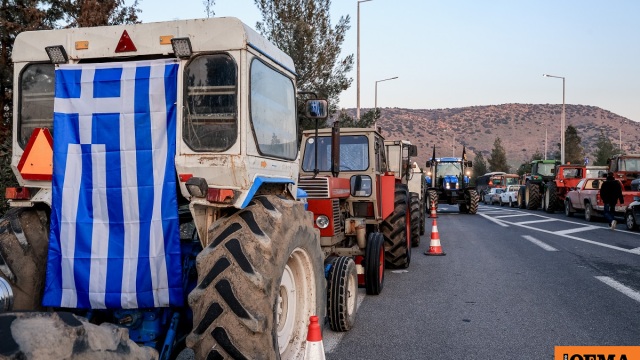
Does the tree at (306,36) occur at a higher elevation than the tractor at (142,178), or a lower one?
higher

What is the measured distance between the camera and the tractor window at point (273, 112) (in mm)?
4129

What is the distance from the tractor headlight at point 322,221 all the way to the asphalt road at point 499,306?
1.15 metres

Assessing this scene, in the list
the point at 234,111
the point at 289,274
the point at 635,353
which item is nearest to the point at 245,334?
the point at 289,274

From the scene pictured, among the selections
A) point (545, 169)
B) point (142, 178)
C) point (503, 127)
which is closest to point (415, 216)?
point (142, 178)

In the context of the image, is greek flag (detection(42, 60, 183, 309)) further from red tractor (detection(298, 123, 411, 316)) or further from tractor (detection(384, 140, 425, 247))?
tractor (detection(384, 140, 425, 247))

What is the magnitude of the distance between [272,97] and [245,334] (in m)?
1.88

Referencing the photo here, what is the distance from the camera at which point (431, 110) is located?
14150 cm

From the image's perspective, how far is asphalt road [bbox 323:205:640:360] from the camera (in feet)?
18.7

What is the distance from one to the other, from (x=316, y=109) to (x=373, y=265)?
3560mm

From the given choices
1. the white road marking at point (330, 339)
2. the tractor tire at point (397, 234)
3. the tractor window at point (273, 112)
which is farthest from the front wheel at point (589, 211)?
the tractor window at point (273, 112)

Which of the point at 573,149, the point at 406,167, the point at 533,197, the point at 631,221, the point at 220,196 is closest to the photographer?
the point at 220,196

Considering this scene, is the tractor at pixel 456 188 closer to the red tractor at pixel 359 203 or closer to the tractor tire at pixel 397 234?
the tractor tire at pixel 397 234

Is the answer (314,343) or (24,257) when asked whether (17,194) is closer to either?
(24,257)

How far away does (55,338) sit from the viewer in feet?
6.34
